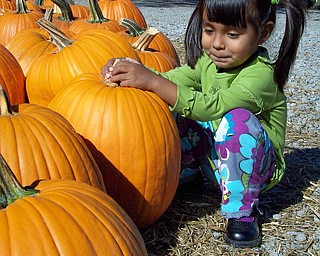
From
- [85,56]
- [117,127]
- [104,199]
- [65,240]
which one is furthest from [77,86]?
[65,240]

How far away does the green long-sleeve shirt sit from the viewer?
9.88ft

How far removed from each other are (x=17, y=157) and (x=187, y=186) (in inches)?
61.2

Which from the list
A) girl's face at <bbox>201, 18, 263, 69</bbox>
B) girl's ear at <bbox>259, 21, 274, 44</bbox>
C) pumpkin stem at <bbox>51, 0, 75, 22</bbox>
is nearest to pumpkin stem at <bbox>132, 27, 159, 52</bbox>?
girl's face at <bbox>201, 18, 263, 69</bbox>

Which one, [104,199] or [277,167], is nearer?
[104,199]

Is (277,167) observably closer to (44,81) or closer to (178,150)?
(178,150)

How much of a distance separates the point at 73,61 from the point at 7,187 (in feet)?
5.87

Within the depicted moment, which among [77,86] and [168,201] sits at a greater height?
[77,86]

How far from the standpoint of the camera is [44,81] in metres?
3.65

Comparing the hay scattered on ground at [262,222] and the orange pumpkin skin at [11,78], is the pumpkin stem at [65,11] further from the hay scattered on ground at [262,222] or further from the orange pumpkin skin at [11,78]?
the hay scattered on ground at [262,222]

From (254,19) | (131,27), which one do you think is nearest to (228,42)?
(254,19)

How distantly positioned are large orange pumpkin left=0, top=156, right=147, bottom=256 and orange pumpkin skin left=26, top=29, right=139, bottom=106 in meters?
1.61

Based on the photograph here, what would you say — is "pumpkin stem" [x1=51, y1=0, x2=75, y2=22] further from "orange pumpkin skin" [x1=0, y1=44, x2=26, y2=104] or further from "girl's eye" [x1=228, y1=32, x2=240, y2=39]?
"girl's eye" [x1=228, y1=32, x2=240, y2=39]

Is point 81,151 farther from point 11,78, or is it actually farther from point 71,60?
point 11,78

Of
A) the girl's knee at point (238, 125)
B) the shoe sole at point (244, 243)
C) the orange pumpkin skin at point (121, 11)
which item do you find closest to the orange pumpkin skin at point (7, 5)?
the orange pumpkin skin at point (121, 11)
